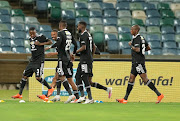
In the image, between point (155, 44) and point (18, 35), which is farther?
point (155, 44)

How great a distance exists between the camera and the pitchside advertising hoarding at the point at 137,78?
12.5 meters

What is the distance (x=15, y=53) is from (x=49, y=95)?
559 cm

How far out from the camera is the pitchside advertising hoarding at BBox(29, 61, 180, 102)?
40.9ft

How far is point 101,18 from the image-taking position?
2006 centimetres

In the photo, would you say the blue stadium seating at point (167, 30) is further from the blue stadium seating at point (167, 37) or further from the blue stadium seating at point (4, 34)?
the blue stadium seating at point (4, 34)

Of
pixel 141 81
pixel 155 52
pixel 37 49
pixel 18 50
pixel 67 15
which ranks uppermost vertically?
pixel 67 15

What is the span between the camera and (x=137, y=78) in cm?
1267

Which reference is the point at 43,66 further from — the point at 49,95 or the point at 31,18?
the point at 31,18

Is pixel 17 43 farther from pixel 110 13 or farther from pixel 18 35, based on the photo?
pixel 110 13

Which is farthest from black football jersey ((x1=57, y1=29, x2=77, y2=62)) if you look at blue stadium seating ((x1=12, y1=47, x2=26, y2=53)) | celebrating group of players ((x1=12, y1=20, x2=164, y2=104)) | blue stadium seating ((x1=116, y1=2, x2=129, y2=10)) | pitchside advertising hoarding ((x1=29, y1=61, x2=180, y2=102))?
blue stadium seating ((x1=116, y1=2, x2=129, y2=10))

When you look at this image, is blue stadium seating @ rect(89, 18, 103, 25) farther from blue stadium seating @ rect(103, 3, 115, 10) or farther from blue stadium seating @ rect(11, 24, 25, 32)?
blue stadium seating @ rect(11, 24, 25, 32)

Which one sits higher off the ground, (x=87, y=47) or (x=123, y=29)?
(x=123, y=29)

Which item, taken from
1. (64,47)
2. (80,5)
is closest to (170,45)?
(80,5)

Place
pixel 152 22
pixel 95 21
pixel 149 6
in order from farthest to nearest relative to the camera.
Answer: pixel 149 6 → pixel 152 22 → pixel 95 21
